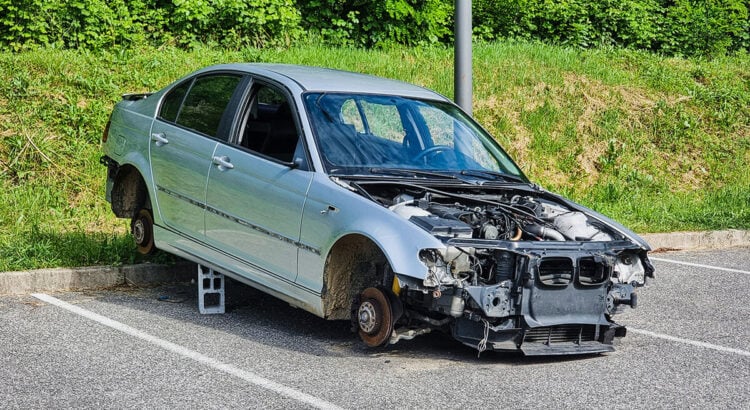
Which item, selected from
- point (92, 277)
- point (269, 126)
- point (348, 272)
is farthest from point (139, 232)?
point (348, 272)

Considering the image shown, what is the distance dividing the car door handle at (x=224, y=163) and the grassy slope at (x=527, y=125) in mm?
1899

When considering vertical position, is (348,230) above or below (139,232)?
above

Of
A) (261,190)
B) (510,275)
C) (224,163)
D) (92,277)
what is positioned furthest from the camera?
(92,277)

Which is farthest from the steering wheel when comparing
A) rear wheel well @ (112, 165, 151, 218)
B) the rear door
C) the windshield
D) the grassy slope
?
the grassy slope

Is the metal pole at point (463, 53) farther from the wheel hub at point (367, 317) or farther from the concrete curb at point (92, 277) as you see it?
the wheel hub at point (367, 317)

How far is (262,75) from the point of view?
26.6 feet

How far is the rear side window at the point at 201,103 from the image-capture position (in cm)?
819

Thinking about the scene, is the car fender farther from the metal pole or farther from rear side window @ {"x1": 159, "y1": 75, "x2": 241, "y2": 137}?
the metal pole

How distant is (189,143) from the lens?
8.19m

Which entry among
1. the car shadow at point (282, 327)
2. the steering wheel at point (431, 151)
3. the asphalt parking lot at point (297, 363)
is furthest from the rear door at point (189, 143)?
the steering wheel at point (431, 151)

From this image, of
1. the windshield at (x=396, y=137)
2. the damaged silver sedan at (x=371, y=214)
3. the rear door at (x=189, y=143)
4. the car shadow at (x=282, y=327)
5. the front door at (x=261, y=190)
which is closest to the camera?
the damaged silver sedan at (x=371, y=214)

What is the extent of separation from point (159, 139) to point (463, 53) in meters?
3.65

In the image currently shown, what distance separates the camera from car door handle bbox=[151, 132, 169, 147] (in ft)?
27.7

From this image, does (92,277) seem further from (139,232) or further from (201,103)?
(201,103)
